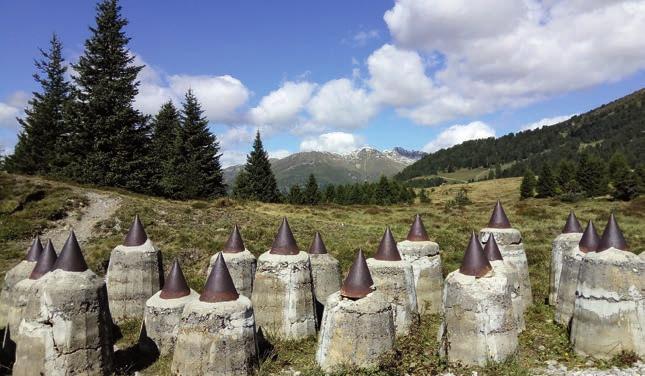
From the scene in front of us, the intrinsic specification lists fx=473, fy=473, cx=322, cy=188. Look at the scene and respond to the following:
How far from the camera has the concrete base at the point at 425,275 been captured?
51.1 ft

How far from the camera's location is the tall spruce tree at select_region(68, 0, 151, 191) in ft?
127

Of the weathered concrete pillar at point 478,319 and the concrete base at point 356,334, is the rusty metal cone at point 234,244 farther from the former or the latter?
the weathered concrete pillar at point 478,319

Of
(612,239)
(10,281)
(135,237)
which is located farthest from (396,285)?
(10,281)

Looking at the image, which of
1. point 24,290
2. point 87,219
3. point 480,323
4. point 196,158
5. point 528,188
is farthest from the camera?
point 528,188

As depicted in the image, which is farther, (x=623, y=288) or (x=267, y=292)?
(x=267, y=292)

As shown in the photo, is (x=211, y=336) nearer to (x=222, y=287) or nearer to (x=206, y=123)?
(x=222, y=287)

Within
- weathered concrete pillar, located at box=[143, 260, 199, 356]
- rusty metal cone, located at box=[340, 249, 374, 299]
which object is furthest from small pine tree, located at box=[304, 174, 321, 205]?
rusty metal cone, located at box=[340, 249, 374, 299]

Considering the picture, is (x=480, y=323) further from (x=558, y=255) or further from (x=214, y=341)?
(x=558, y=255)

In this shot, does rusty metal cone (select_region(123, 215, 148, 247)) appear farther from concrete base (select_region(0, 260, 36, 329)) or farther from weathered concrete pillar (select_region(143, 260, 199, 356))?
weathered concrete pillar (select_region(143, 260, 199, 356))

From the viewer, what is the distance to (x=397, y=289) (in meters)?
13.5

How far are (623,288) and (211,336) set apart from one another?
9.56m

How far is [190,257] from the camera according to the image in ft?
76.6

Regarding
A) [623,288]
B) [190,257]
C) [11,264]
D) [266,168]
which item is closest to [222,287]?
[623,288]

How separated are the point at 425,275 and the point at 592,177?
236 feet
